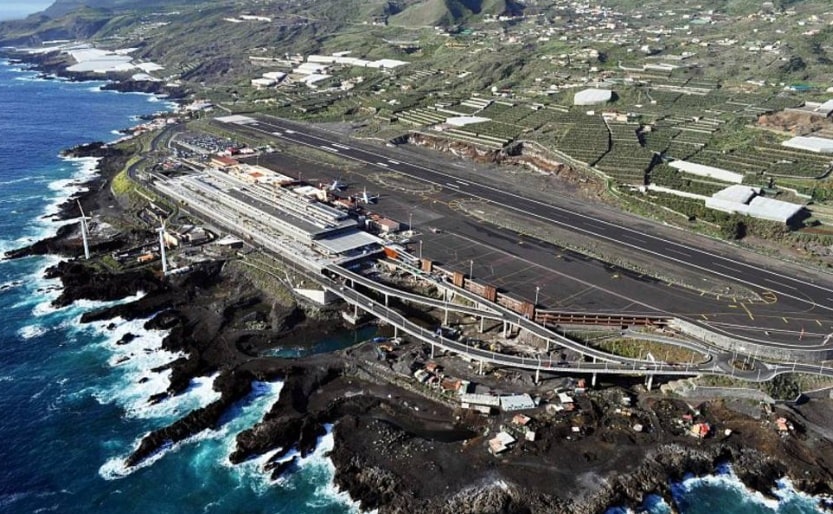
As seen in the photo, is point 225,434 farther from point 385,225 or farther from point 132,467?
point 385,225

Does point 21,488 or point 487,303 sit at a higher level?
point 487,303

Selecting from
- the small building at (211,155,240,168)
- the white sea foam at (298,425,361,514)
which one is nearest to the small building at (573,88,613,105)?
the small building at (211,155,240,168)

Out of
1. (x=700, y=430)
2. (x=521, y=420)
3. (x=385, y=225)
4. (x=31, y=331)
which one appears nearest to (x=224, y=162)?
(x=385, y=225)

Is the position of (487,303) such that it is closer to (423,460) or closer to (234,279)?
(423,460)

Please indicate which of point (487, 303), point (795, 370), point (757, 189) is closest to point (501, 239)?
point (487, 303)

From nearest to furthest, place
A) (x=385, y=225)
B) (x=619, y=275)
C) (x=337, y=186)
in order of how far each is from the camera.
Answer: (x=619, y=275)
(x=385, y=225)
(x=337, y=186)

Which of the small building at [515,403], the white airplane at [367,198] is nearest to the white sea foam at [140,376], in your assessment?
the small building at [515,403]
